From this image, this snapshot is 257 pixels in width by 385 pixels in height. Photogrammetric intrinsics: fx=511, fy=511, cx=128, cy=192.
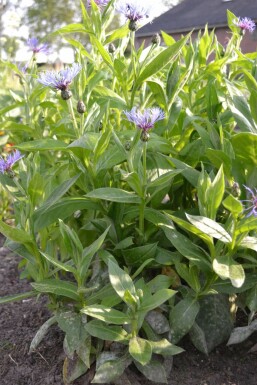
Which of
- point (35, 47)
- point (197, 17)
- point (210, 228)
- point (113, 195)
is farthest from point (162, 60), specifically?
point (197, 17)

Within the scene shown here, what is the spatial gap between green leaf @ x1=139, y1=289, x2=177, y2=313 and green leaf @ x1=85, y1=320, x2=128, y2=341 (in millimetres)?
138

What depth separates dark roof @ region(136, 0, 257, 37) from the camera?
2194 centimetres

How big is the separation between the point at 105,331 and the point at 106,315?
106 millimetres

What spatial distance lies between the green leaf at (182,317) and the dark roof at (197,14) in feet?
68.7

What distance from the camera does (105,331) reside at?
164 cm

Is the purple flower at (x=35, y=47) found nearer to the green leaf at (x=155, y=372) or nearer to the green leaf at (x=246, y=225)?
the green leaf at (x=246, y=225)

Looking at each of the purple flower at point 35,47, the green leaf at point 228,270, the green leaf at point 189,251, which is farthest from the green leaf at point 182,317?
the purple flower at point 35,47

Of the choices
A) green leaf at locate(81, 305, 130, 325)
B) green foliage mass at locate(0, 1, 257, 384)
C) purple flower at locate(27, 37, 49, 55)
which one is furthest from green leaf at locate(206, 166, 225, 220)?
purple flower at locate(27, 37, 49, 55)

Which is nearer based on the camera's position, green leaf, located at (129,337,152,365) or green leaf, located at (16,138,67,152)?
green leaf, located at (129,337,152,365)

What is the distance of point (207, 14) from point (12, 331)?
23878 mm

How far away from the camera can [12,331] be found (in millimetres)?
2223

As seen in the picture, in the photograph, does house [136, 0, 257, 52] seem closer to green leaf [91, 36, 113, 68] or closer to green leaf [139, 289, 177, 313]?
green leaf [91, 36, 113, 68]

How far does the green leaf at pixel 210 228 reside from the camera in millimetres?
1489

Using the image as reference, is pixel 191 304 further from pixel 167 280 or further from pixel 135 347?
pixel 135 347
